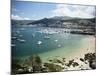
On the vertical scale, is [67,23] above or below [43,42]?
above

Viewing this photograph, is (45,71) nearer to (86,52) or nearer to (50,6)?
(86,52)

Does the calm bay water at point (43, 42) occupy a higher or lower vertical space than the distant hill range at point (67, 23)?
lower

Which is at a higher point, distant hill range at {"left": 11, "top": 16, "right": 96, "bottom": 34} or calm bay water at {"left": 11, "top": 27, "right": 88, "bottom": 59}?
distant hill range at {"left": 11, "top": 16, "right": 96, "bottom": 34}

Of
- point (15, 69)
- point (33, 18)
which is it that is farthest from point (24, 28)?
point (15, 69)

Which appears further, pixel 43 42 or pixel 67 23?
pixel 67 23
